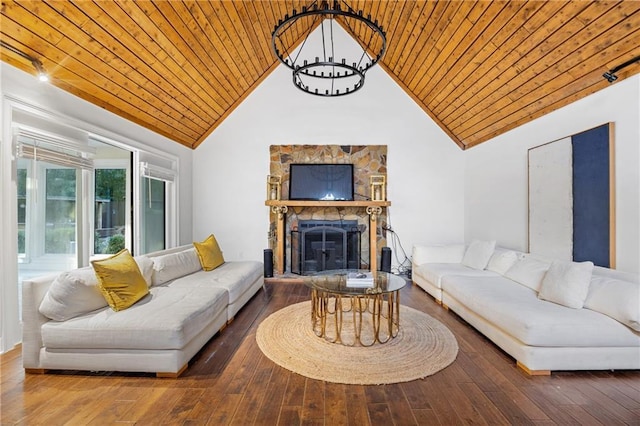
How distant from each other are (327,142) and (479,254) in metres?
3.20

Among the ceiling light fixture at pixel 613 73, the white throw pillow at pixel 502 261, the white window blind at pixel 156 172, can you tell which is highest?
the ceiling light fixture at pixel 613 73

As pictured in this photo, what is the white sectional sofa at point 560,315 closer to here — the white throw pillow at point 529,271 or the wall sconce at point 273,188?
the white throw pillow at point 529,271

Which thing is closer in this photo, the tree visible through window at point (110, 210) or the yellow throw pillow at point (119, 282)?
the yellow throw pillow at point (119, 282)

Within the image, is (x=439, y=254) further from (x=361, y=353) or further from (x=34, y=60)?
(x=34, y=60)

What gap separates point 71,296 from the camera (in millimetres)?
2293

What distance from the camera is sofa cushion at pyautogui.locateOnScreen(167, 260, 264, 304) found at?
3332 mm

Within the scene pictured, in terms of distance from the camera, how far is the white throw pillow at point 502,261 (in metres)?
3.79

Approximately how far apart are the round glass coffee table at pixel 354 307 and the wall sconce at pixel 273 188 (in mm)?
2427

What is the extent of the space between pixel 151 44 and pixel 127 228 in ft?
8.42

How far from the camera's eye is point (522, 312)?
244 centimetres

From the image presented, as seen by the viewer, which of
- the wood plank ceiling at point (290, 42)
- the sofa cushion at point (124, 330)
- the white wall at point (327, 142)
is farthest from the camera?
the white wall at point (327, 142)

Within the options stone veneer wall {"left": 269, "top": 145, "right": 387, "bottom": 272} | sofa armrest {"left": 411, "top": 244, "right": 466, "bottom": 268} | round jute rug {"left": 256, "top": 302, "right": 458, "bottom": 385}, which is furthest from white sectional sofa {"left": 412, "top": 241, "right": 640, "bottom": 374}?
stone veneer wall {"left": 269, "top": 145, "right": 387, "bottom": 272}

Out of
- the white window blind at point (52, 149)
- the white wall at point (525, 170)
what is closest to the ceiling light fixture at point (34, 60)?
the white window blind at point (52, 149)

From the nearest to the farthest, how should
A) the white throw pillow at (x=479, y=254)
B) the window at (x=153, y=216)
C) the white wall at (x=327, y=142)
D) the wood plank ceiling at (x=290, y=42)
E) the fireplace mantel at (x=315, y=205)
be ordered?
1. the wood plank ceiling at (x=290, y=42)
2. the white throw pillow at (x=479, y=254)
3. the window at (x=153, y=216)
4. the fireplace mantel at (x=315, y=205)
5. the white wall at (x=327, y=142)
